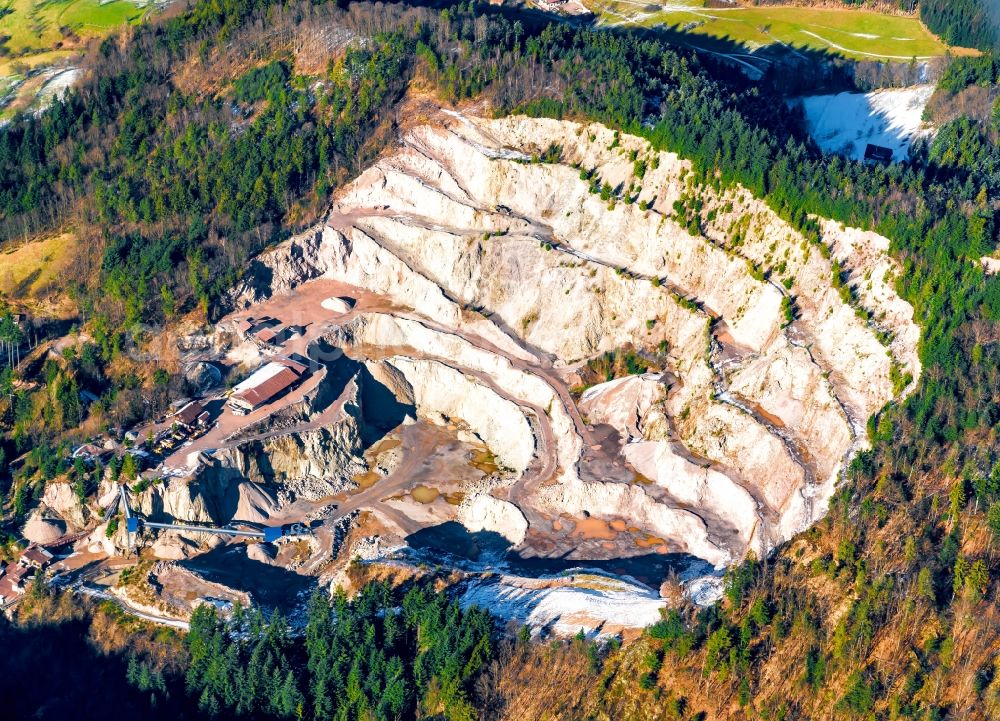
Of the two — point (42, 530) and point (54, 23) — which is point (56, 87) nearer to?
point (54, 23)

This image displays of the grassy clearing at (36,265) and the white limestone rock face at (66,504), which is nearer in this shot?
the white limestone rock face at (66,504)

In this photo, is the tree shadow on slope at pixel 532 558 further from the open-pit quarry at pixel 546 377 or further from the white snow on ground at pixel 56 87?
the white snow on ground at pixel 56 87

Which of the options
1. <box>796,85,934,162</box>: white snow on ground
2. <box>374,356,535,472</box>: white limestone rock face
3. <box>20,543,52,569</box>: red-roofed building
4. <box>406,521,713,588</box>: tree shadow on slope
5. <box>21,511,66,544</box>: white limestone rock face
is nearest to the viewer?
<box>406,521,713,588</box>: tree shadow on slope

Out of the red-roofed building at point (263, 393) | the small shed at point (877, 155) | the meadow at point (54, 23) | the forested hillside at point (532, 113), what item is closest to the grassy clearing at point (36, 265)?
the forested hillside at point (532, 113)

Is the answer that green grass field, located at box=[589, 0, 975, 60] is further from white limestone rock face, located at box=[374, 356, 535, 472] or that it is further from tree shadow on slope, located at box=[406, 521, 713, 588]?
tree shadow on slope, located at box=[406, 521, 713, 588]

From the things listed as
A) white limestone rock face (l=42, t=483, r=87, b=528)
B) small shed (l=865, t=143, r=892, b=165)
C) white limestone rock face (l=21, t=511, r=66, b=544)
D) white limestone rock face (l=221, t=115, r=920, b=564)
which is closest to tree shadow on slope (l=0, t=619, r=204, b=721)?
white limestone rock face (l=21, t=511, r=66, b=544)

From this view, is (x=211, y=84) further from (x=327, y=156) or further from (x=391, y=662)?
(x=391, y=662)

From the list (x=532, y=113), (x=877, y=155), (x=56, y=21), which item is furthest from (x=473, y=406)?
(x=56, y=21)
